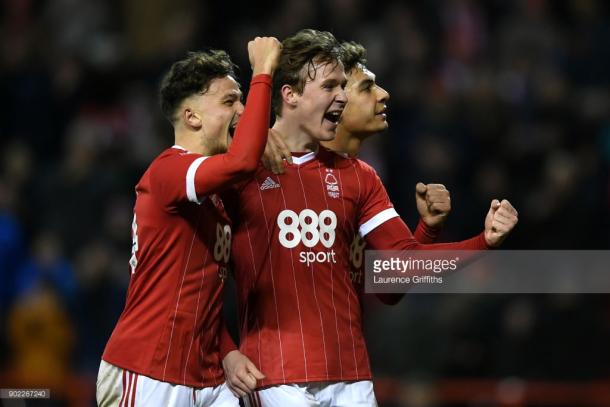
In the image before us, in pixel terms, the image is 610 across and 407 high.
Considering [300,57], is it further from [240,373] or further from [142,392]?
[142,392]

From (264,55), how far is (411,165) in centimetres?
543

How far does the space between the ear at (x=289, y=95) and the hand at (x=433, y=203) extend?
23.9 inches

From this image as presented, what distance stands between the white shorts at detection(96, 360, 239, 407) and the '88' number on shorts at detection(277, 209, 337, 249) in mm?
654

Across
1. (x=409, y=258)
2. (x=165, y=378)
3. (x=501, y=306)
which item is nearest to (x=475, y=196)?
(x=501, y=306)

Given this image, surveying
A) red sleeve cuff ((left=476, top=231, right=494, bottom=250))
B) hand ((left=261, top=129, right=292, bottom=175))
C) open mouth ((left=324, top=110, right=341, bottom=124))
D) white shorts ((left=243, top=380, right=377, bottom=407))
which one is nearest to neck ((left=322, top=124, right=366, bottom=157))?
open mouth ((left=324, top=110, right=341, bottom=124))

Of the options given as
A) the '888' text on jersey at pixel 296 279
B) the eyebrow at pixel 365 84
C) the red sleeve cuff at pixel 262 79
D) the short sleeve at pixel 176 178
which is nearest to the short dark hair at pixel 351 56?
the eyebrow at pixel 365 84

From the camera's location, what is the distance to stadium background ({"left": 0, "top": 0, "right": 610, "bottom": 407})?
8617 millimetres

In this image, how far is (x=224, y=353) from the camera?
475 cm

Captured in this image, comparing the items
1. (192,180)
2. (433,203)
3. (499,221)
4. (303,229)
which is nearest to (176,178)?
(192,180)

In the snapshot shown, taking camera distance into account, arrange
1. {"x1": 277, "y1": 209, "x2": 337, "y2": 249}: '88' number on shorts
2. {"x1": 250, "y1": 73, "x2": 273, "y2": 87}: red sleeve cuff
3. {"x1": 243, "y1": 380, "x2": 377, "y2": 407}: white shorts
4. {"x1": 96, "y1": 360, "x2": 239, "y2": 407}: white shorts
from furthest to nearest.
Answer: {"x1": 277, "y1": 209, "x2": 337, "y2": 249}: '88' number on shorts, {"x1": 243, "y1": 380, "x2": 377, "y2": 407}: white shorts, {"x1": 96, "y1": 360, "x2": 239, "y2": 407}: white shorts, {"x1": 250, "y1": 73, "x2": 273, "y2": 87}: red sleeve cuff

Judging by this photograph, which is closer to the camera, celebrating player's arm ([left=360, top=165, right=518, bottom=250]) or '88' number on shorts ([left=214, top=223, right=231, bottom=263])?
'88' number on shorts ([left=214, top=223, right=231, bottom=263])

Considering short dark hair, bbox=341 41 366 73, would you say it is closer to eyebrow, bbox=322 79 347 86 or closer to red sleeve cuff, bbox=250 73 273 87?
eyebrow, bbox=322 79 347 86

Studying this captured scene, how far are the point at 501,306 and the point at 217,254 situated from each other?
→ 15.0 feet

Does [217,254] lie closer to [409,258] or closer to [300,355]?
[300,355]
